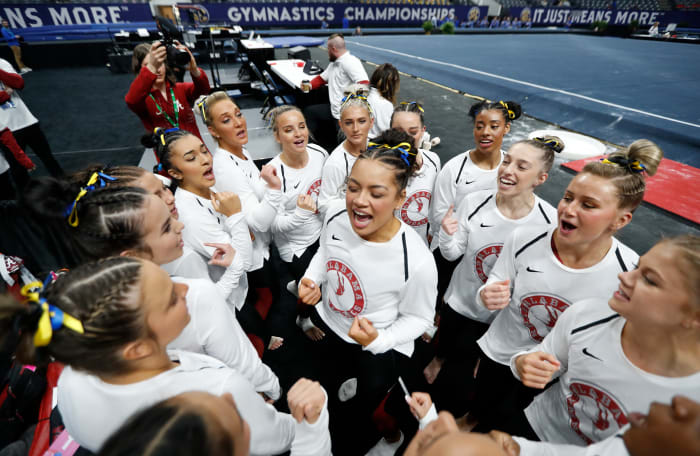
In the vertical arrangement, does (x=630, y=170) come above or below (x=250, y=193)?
above

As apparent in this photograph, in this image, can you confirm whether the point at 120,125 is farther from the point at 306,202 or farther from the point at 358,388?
the point at 358,388

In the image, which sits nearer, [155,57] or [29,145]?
[155,57]

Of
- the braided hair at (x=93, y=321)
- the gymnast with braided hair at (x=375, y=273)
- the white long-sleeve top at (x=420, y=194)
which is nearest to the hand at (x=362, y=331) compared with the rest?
the gymnast with braided hair at (x=375, y=273)

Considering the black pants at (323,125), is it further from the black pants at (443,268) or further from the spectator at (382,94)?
the black pants at (443,268)

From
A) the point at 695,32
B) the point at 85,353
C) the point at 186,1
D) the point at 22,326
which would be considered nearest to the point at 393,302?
the point at 85,353

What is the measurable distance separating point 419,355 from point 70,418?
223 centimetres

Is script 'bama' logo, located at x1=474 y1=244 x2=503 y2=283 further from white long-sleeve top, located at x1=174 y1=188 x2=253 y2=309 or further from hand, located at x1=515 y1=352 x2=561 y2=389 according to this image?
white long-sleeve top, located at x1=174 y1=188 x2=253 y2=309

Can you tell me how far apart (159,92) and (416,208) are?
287 cm

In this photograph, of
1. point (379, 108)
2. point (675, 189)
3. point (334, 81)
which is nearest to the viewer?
point (379, 108)

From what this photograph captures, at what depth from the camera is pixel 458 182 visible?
2520 millimetres

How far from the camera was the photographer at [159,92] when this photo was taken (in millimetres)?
2855

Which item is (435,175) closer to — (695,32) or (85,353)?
(85,353)

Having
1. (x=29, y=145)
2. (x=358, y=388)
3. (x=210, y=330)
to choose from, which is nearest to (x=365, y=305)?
(x=358, y=388)

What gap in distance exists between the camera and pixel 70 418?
1.05 meters
